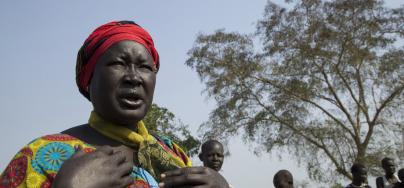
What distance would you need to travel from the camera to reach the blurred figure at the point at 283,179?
262 inches

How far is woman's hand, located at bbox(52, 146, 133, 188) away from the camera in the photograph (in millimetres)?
1418

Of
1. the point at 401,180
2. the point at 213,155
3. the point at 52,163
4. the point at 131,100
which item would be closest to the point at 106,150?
the point at 52,163

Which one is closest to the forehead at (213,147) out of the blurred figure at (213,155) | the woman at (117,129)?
the blurred figure at (213,155)

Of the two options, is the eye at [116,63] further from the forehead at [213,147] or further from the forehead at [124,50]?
the forehead at [213,147]

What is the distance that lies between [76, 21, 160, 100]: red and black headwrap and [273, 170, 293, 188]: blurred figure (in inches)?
197

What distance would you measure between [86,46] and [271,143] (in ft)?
45.7

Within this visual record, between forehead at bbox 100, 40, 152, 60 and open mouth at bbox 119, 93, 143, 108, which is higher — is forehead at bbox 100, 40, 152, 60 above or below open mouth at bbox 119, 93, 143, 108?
above

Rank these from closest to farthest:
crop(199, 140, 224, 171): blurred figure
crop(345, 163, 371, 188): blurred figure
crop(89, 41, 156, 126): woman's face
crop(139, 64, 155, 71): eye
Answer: crop(89, 41, 156, 126): woman's face < crop(139, 64, 155, 71): eye < crop(199, 140, 224, 171): blurred figure < crop(345, 163, 371, 188): blurred figure

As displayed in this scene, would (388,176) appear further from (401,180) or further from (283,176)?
(283,176)

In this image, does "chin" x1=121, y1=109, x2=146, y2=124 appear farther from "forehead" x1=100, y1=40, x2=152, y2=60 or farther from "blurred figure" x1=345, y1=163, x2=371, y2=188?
"blurred figure" x1=345, y1=163, x2=371, y2=188

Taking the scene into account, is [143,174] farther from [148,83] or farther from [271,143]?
[271,143]

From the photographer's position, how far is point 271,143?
15469 mm

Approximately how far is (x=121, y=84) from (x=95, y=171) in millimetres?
477

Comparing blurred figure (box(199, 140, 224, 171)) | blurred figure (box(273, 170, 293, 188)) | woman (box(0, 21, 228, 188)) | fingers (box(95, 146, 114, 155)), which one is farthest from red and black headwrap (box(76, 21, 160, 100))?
blurred figure (box(273, 170, 293, 188))
